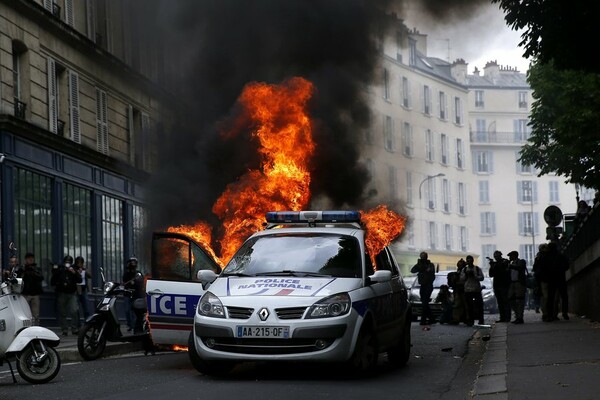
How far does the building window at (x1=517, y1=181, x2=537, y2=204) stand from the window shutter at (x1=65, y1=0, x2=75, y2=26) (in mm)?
75898

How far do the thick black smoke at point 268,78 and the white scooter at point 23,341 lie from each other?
775cm

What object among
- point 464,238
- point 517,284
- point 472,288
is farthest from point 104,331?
point 464,238

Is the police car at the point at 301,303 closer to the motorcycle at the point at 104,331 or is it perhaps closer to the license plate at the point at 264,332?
the license plate at the point at 264,332

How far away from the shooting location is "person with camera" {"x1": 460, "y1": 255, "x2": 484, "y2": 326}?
80.7 ft

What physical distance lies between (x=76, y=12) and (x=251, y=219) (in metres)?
13.9

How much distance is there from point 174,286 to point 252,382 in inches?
119

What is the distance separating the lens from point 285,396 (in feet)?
32.4

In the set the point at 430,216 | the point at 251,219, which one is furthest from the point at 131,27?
the point at 430,216

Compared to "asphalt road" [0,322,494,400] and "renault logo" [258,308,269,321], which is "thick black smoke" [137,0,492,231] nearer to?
"asphalt road" [0,322,494,400]

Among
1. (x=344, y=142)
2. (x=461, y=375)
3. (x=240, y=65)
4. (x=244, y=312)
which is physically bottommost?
(x=461, y=375)

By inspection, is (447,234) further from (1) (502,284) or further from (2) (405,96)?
(1) (502,284)

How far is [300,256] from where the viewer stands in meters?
12.2

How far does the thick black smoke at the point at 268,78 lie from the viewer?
2018 centimetres

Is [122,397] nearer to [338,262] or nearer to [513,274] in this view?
[338,262]
